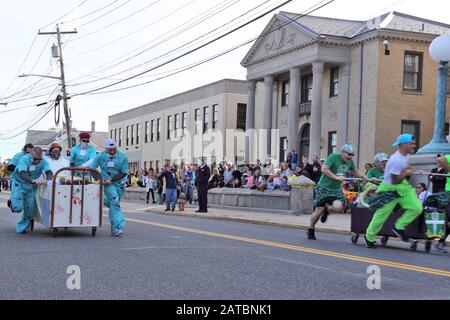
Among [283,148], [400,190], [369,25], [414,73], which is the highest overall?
[369,25]

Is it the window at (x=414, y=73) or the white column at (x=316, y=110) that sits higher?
the window at (x=414, y=73)

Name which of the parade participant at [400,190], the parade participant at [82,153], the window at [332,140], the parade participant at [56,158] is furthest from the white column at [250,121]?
the parade participant at [400,190]

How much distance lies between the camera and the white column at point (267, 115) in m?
40.3

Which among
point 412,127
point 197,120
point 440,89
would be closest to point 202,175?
point 440,89

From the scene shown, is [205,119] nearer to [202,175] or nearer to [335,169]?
[202,175]

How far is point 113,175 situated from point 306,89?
27.6 m

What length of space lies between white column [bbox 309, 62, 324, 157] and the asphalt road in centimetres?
2316

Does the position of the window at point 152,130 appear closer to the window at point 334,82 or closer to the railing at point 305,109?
the railing at point 305,109

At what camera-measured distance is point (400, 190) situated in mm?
10945

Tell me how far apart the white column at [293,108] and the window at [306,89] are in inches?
50.4

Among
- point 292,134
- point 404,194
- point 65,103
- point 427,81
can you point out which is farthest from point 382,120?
point 404,194

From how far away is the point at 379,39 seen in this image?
109ft

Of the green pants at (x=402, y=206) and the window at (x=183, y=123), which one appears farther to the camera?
the window at (x=183, y=123)

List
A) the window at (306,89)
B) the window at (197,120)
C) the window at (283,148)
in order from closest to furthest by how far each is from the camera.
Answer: the window at (306,89)
the window at (283,148)
the window at (197,120)
